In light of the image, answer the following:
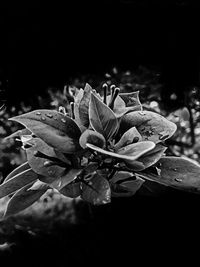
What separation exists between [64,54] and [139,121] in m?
1.09

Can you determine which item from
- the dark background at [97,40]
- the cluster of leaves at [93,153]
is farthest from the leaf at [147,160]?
the dark background at [97,40]

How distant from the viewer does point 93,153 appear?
0.60 m

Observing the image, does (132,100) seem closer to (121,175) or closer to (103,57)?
(121,175)

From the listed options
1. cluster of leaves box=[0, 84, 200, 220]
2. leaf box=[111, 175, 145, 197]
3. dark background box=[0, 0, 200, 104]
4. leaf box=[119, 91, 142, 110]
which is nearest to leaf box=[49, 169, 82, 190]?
cluster of leaves box=[0, 84, 200, 220]

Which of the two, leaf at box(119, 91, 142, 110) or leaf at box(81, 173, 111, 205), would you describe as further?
leaf at box(119, 91, 142, 110)

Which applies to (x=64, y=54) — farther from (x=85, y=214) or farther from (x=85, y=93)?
(x=85, y=93)

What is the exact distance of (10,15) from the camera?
1.61 m

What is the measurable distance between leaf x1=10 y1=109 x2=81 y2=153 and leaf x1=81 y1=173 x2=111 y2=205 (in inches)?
2.6

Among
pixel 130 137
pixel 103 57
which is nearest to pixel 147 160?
Result: pixel 130 137

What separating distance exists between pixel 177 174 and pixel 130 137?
0.13m

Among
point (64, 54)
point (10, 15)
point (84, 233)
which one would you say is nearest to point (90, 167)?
point (84, 233)

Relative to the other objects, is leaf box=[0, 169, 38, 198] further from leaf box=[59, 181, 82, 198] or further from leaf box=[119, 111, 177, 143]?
leaf box=[119, 111, 177, 143]

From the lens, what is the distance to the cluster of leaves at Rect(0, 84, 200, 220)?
0.56m

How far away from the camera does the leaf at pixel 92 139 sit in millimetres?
558
